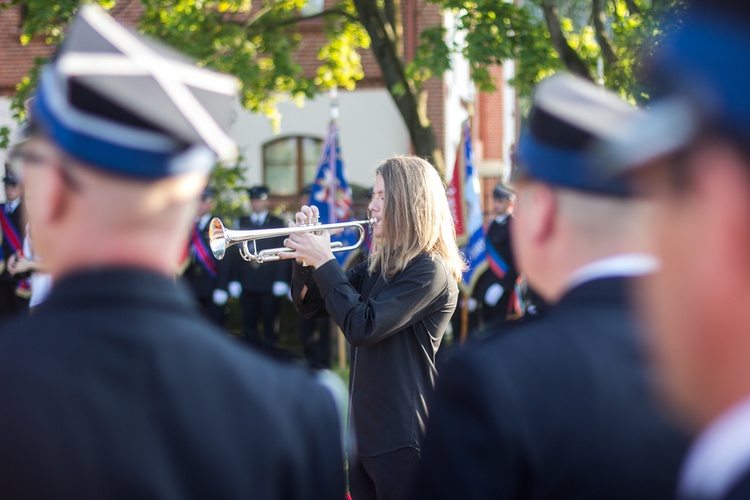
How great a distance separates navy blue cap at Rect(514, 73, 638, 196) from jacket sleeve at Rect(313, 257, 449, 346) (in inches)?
96.8

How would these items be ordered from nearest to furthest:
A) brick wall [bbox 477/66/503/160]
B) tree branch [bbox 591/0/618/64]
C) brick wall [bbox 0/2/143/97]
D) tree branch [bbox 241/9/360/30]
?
tree branch [bbox 591/0/618/64]
tree branch [bbox 241/9/360/30]
brick wall [bbox 0/2/143/97]
brick wall [bbox 477/66/503/160]

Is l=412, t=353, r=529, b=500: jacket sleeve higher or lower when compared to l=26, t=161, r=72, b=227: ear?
lower

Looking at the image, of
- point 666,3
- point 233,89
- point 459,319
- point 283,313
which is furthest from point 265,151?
point 233,89

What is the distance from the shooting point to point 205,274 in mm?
14320

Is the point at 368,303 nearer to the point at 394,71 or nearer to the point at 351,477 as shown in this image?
the point at 351,477

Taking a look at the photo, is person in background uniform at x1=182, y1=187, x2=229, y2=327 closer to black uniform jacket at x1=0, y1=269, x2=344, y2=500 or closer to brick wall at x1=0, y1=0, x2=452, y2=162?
brick wall at x1=0, y1=0, x2=452, y2=162

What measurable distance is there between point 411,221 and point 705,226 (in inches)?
141

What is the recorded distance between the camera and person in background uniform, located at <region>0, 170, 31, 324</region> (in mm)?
13117

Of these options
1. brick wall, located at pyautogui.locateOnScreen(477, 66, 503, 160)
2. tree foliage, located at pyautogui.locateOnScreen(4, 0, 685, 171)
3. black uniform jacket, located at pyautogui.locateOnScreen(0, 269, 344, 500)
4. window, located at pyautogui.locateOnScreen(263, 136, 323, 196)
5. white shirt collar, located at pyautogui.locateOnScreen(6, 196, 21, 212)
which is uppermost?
black uniform jacket, located at pyautogui.locateOnScreen(0, 269, 344, 500)

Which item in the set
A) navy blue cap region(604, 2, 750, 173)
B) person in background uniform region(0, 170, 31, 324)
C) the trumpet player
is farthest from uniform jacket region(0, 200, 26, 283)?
navy blue cap region(604, 2, 750, 173)

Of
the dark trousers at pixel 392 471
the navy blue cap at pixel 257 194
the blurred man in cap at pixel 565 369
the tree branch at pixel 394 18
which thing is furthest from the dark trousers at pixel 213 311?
the blurred man in cap at pixel 565 369

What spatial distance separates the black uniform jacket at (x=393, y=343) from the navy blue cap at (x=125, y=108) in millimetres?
2651

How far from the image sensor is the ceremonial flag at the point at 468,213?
44.6ft

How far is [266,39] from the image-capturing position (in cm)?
1558
